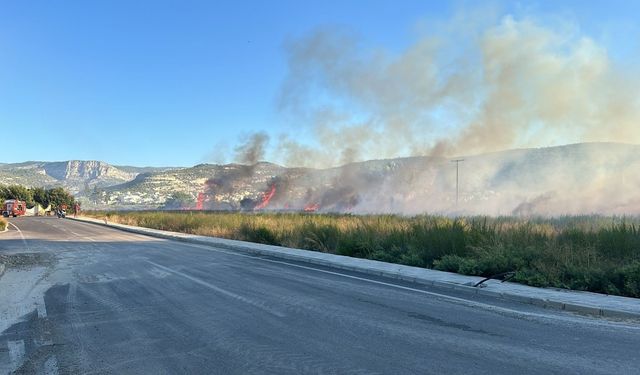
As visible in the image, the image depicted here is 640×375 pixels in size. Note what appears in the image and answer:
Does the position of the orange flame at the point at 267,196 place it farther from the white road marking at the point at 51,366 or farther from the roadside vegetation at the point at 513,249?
the white road marking at the point at 51,366

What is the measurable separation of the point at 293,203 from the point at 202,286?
75391 mm

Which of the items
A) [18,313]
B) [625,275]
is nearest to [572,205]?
[625,275]

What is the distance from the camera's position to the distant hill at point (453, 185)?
169 feet

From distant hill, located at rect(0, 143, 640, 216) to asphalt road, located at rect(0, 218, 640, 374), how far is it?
135ft

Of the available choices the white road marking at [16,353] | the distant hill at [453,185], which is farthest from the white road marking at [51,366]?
the distant hill at [453,185]

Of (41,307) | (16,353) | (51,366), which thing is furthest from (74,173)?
(51,366)

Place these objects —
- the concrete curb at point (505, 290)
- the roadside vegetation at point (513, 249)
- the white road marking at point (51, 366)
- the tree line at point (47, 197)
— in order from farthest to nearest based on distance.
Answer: the tree line at point (47, 197) → the roadside vegetation at point (513, 249) → the concrete curb at point (505, 290) → the white road marking at point (51, 366)

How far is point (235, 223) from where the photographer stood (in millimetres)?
26672

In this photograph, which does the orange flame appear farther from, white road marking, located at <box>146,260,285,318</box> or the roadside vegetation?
white road marking, located at <box>146,260,285,318</box>

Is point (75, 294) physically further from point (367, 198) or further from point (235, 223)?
point (367, 198)

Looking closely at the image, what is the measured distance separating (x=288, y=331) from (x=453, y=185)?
71.0m

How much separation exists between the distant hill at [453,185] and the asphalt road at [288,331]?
41234 millimetres

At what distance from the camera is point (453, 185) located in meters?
73.5

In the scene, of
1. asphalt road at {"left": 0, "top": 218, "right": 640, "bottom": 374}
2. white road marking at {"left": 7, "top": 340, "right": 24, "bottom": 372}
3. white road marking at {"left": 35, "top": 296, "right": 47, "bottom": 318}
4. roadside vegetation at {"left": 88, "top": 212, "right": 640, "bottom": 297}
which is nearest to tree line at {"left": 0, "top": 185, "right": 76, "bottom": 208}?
roadside vegetation at {"left": 88, "top": 212, "right": 640, "bottom": 297}
